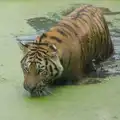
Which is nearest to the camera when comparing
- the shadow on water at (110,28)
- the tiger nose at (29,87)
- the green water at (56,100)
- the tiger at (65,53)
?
the green water at (56,100)

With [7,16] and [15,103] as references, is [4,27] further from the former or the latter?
[15,103]

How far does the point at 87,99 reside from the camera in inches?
187

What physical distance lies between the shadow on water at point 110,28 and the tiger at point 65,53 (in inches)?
5.0

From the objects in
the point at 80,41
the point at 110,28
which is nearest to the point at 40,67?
the point at 80,41

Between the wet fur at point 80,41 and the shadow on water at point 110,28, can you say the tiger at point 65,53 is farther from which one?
the shadow on water at point 110,28

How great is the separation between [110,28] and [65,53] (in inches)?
114

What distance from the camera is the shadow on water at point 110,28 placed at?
561cm

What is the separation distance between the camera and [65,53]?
16.2 feet

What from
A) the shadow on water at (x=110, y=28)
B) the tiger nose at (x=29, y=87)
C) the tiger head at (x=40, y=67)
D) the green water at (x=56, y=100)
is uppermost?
the tiger head at (x=40, y=67)

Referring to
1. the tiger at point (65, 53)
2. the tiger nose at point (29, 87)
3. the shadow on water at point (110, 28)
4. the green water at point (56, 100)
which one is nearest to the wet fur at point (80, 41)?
the tiger at point (65, 53)

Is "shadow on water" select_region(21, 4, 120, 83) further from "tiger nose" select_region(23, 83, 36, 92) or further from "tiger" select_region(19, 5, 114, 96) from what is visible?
"tiger nose" select_region(23, 83, 36, 92)

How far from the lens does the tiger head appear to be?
465cm

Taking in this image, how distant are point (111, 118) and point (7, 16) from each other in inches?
190

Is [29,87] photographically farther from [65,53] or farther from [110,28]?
[110,28]
